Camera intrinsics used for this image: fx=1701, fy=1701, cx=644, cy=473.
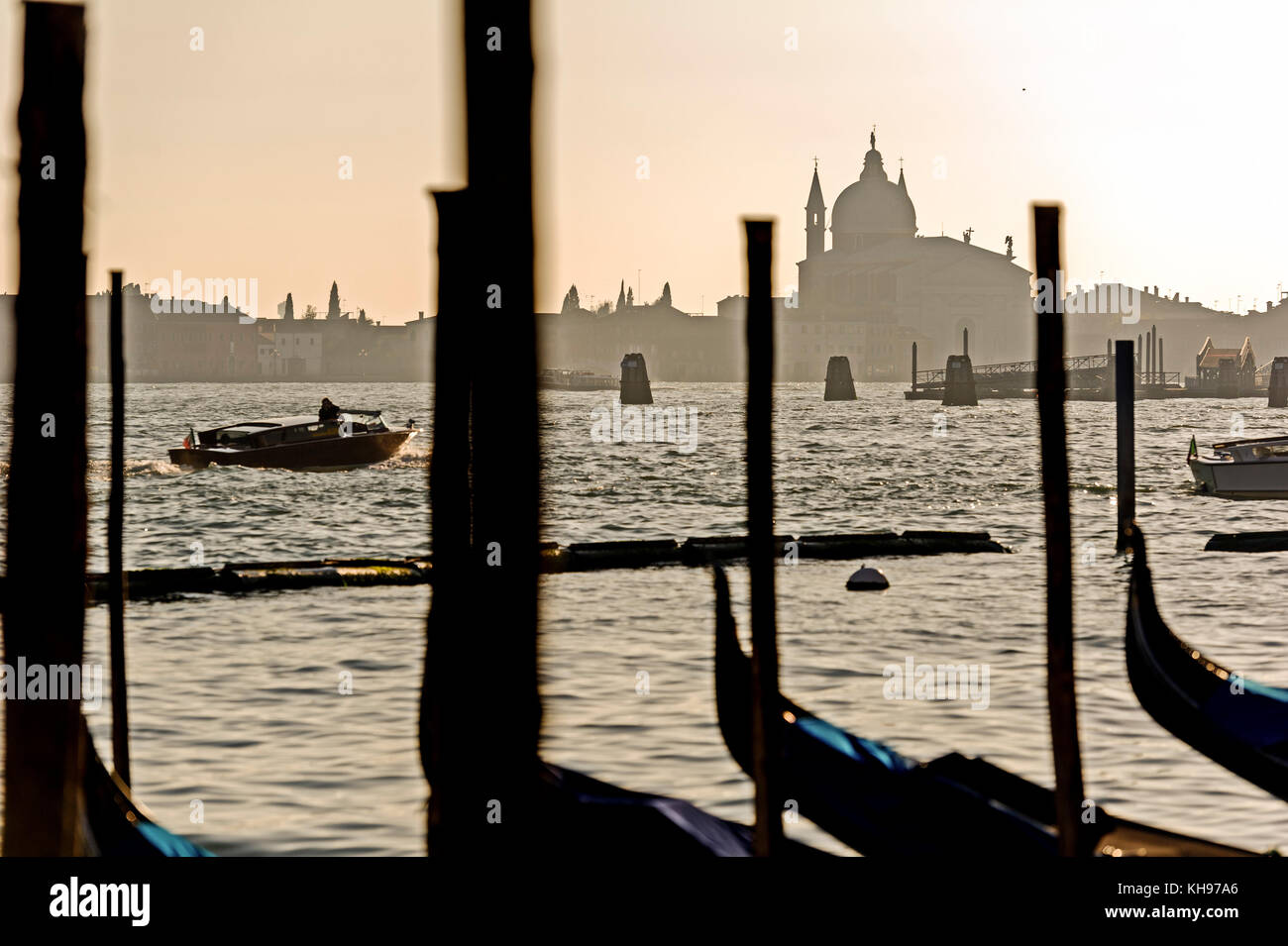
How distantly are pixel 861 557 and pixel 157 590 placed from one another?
5.41 metres

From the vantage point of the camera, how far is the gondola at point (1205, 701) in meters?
5.33

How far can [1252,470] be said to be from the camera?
64.9 ft

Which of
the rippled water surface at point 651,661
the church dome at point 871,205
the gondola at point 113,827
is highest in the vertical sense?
the church dome at point 871,205

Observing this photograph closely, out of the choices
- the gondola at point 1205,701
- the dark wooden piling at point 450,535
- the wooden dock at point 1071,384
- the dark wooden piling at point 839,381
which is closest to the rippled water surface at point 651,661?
the gondola at point 1205,701

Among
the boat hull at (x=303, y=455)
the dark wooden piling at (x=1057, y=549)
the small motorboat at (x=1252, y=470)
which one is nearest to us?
the dark wooden piling at (x=1057, y=549)

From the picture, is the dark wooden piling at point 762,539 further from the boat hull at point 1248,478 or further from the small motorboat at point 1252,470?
the boat hull at point 1248,478

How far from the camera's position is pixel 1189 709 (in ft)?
18.7

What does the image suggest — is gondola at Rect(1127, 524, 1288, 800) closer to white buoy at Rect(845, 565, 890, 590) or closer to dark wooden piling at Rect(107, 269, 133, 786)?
dark wooden piling at Rect(107, 269, 133, 786)

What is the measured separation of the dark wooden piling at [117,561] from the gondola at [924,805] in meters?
2.41

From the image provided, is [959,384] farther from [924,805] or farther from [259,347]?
[924,805]

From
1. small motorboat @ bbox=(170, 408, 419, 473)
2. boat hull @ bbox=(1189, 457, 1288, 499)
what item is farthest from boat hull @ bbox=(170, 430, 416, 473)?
boat hull @ bbox=(1189, 457, 1288, 499)
